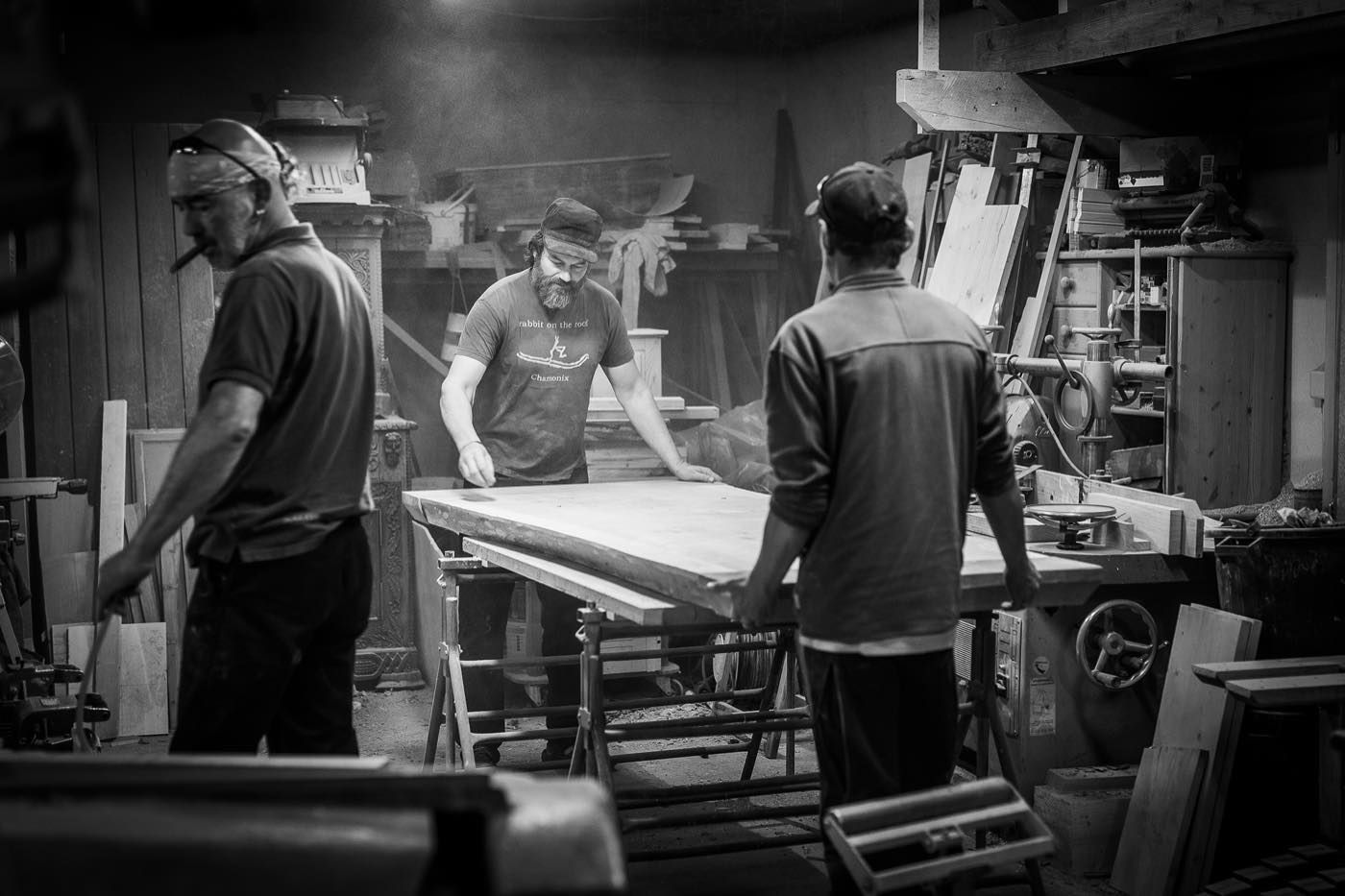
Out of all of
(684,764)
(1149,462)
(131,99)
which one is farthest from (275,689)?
(131,99)

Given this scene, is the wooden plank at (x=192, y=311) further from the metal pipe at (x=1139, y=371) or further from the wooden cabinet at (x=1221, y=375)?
the wooden cabinet at (x=1221, y=375)

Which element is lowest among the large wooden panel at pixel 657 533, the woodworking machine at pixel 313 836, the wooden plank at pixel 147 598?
the wooden plank at pixel 147 598

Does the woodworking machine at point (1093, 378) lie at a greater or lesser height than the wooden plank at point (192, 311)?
lesser

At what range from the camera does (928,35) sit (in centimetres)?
579

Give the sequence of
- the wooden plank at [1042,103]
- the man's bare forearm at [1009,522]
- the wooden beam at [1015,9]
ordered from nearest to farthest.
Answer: the man's bare forearm at [1009,522]
the wooden plank at [1042,103]
the wooden beam at [1015,9]

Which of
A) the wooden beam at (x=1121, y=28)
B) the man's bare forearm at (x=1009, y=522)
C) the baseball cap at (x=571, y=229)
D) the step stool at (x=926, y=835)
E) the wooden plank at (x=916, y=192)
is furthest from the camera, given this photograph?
the wooden plank at (x=916, y=192)

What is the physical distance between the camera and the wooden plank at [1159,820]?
398cm

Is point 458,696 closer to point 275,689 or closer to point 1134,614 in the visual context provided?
point 275,689

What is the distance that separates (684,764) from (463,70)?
18.9 feet

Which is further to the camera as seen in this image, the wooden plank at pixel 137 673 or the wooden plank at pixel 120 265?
the wooden plank at pixel 120 265

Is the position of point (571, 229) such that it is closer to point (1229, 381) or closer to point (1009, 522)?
point (1009, 522)

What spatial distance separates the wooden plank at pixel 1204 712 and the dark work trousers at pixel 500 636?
2.06m

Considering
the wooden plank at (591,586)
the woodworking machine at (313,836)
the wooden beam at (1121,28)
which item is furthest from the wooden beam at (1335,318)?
the woodworking machine at (313,836)

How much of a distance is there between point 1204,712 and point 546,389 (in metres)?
2.56
